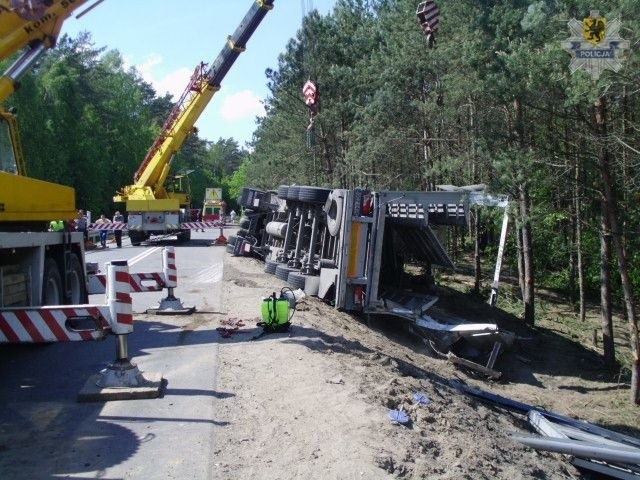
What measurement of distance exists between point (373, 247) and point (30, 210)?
5608 millimetres

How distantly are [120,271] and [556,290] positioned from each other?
1957 centimetres

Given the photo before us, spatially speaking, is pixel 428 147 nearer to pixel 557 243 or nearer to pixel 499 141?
pixel 557 243

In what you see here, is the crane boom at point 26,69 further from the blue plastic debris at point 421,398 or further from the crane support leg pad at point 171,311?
the blue plastic debris at point 421,398

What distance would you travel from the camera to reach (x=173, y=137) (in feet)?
88.9

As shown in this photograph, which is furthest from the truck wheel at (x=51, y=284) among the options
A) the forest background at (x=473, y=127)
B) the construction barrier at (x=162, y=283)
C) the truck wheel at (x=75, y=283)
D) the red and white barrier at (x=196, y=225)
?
the red and white barrier at (x=196, y=225)

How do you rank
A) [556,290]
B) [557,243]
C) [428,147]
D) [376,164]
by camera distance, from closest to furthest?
[557,243] < [556,290] < [428,147] < [376,164]

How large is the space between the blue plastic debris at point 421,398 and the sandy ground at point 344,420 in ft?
0.18

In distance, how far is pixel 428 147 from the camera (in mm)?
25953

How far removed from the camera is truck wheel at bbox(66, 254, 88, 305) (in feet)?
30.1

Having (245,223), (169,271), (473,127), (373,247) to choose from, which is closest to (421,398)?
(373,247)

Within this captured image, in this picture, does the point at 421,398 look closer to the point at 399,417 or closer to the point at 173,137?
the point at 399,417

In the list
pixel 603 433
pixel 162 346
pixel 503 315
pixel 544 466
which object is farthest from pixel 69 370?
pixel 503 315

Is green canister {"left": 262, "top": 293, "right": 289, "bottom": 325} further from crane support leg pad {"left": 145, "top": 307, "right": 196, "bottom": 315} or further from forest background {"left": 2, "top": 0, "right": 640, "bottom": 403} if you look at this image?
forest background {"left": 2, "top": 0, "right": 640, "bottom": 403}

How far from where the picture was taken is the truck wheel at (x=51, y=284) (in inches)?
320
